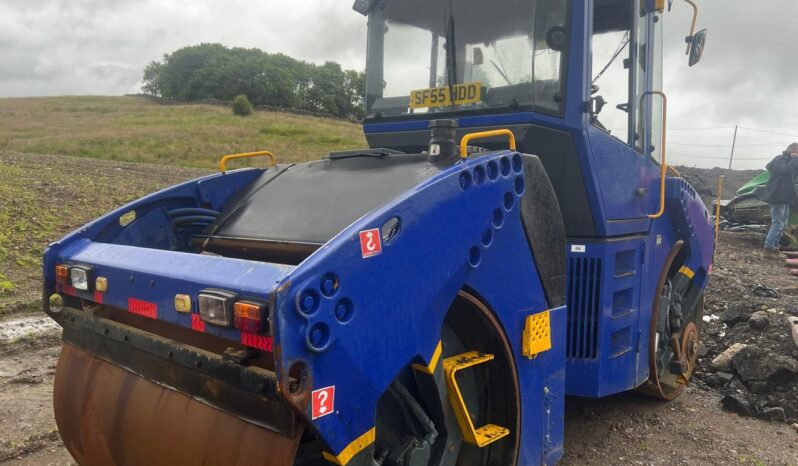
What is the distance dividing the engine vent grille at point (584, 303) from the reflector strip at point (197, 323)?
2.29 meters

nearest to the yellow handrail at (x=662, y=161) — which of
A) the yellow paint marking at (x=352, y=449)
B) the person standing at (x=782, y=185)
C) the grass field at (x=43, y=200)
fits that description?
the yellow paint marking at (x=352, y=449)

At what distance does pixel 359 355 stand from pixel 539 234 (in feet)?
3.91

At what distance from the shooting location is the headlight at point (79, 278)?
2.73 m

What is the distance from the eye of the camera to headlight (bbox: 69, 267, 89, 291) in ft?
8.95

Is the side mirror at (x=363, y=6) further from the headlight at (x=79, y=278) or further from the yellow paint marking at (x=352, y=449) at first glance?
the yellow paint marking at (x=352, y=449)

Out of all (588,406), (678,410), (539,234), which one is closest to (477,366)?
(539,234)

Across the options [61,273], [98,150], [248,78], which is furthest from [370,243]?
[248,78]

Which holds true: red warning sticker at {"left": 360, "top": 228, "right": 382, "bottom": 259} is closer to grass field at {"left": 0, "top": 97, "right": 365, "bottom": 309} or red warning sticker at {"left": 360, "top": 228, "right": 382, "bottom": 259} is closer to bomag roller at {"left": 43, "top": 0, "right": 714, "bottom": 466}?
bomag roller at {"left": 43, "top": 0, "right": 714, "bottom": 466}

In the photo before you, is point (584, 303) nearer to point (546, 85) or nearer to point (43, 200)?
point (546, 85)

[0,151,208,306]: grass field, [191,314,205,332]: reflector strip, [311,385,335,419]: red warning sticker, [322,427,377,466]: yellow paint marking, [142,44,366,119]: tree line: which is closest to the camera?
[311,385,335,419]: red warning sticker

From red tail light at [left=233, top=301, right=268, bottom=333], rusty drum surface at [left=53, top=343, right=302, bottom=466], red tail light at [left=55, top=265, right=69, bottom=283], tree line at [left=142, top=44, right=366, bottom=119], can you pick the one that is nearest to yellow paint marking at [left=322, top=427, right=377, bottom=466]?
rusty drum surface at [left=53, top=343, right=302, bottom=466]

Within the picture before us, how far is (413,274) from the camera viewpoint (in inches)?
87.6

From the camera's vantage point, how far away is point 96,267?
8.93 feet

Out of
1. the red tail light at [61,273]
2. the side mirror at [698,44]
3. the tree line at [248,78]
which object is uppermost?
the tree line at [248,78]
